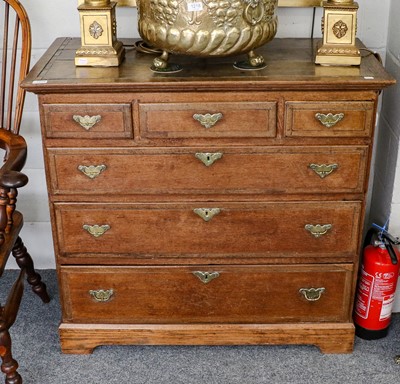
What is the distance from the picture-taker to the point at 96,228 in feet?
8.17

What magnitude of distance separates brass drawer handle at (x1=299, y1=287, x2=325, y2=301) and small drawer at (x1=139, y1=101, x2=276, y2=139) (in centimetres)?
66

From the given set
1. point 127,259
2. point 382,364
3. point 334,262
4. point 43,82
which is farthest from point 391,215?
point 43,82

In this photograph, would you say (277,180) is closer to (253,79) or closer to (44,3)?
(253,79)

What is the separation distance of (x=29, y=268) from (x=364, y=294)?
1434 millimetres

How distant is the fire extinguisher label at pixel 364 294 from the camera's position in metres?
Result: 2.71

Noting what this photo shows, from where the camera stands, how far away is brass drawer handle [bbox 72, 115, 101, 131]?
2.31 m

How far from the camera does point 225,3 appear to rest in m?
2.25

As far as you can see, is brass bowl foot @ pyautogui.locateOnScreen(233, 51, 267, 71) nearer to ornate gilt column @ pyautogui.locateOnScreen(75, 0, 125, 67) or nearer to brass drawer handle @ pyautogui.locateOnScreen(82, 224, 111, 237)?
ornate gilt column @ pyautogui.locateOnScreen(75, 0, 125, 67)

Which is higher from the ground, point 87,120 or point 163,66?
point 163,66

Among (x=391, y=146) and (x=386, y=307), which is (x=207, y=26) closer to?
(x=391, y=146)

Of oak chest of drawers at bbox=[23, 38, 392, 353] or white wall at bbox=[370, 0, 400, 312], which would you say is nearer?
oak chest of drawers at bbox=[23, 38, 392, 353]

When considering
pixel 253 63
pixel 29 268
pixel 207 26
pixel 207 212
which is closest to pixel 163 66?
Result: pixel 207 26

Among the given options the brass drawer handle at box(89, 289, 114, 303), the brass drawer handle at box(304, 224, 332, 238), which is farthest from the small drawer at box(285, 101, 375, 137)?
the brass drawer handle at box(89, 289, 114, 303)

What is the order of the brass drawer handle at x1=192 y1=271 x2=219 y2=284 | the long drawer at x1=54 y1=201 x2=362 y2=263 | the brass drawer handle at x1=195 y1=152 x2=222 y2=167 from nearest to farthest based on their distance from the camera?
the brass drawer handle at x1=195 y1=152 x2=222 y2=167, the long drawer at x1=54 y1=201 x2=362 y2=263, the brass drawer handle at x1=192 y1=271 x2=219 y2=284
